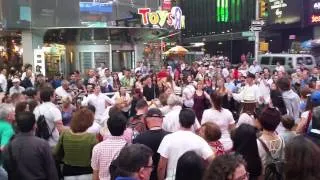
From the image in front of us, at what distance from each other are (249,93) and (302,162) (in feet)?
30.0

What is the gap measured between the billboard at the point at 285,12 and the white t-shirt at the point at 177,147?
A: 3490 centimetres

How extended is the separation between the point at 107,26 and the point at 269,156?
23.0 meters

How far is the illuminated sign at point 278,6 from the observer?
41344 mm

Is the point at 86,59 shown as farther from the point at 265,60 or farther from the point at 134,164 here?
the point at 134,164

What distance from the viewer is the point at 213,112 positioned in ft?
26.8

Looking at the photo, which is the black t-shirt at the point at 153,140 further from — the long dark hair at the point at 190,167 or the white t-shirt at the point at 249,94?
the white t-shirt at the point at 249,94

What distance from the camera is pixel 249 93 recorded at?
12492 mm

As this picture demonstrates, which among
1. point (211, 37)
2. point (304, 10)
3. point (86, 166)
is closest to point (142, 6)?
point (304, 10)

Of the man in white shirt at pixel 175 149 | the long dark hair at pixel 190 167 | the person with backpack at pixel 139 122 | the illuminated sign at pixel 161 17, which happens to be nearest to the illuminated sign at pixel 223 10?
the illuminated sign at pixel 161 17

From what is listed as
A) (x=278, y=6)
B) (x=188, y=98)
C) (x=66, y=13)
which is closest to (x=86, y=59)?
(x=66, y=13)

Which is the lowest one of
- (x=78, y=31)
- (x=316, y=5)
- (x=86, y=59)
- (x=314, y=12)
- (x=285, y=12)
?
(x=86, y=59)

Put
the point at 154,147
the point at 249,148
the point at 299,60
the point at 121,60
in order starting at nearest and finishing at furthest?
the point at 249,148 < the point at 154,147 < the point at 299,60 < the point at 121,60

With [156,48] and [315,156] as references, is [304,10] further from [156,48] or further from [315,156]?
[315,156]

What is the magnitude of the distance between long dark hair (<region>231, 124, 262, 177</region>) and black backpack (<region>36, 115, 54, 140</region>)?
311 cm
